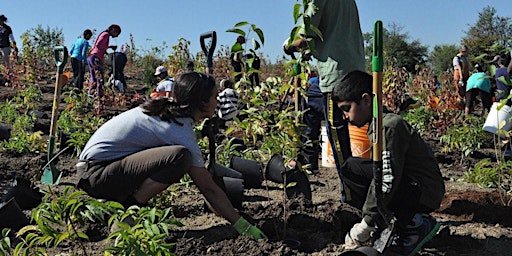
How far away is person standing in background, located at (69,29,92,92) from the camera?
39.7ft

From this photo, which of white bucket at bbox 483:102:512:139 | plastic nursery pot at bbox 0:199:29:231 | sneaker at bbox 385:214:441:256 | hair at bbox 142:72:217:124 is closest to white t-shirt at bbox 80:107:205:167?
hair at bbox 142:72:217:124

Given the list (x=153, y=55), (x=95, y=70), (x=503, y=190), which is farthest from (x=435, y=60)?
(x=503, y=190)

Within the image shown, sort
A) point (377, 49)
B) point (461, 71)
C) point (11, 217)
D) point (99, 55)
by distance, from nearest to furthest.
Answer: point (377, 49) → point (11, 217) → point (99, 55) → point (461, 71)

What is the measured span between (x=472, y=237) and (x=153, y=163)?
1814 millimetres

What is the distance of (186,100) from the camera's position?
11.1ft

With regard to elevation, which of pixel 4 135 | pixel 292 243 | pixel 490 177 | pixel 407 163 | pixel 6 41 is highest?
pixel 6 41

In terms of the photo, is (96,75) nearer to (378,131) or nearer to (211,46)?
(211,46)

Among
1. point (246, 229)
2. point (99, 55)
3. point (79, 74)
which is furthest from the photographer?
point (79, 74)

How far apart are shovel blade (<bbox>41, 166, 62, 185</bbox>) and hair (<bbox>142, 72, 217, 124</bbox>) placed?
1811mm

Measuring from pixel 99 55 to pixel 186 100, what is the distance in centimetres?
850

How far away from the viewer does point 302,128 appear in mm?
3363

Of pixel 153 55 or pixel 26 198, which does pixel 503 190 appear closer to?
pixel 26 198

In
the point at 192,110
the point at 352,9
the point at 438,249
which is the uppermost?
the point at 352,9

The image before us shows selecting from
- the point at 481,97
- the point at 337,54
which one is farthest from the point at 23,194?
the point at 481,97
